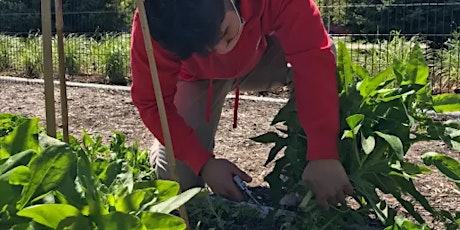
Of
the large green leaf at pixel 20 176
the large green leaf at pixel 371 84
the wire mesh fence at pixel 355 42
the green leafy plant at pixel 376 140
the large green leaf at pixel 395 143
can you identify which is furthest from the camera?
the wire mesh fence at pixel 355 42

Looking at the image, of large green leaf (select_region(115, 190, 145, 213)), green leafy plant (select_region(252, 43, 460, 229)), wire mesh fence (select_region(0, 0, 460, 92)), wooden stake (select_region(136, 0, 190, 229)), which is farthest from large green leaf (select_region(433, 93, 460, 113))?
wire mesh fence (select_region(0, 0, 460, 92))

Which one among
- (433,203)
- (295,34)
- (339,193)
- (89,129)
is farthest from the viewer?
(89,129)

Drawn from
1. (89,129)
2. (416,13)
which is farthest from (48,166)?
(416,13)

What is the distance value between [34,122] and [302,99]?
31.2 inches

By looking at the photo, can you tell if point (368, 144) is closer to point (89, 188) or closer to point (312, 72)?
point (312, 72)

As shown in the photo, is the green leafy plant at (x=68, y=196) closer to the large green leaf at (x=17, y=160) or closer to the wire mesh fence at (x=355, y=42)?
the large green leaf at (x=17, y=160)

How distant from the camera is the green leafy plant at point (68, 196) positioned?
968mm

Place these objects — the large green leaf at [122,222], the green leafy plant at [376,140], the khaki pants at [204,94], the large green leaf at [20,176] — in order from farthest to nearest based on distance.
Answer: the khaki pants at [204,94] < the green leafy plant at [376,140] < the large green leaf at [20,176] < the large green leaf at [122,222]

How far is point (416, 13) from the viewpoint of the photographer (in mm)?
7367

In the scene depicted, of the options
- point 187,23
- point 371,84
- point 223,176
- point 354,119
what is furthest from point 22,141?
point 371,84

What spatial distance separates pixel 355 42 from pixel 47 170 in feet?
19.0

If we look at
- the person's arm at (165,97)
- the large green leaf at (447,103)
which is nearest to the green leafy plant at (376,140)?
the large green leaf at (447,103)

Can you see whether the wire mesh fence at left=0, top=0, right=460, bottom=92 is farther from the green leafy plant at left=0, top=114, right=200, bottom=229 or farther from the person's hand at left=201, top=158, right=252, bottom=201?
the green leafy plant at left=0, top=114, right=200, bottom=229

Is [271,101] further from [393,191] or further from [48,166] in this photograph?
[48,166]
